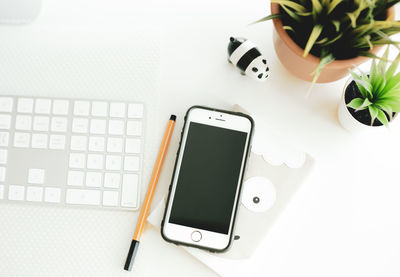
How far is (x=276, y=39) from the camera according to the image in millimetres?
524

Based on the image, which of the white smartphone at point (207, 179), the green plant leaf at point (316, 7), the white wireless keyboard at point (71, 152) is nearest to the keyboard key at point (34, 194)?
the white wireless keyboard at point (71, 152)

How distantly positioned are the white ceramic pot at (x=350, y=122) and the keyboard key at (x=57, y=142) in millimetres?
464

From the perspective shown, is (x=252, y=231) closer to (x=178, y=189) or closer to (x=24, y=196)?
(x=178, y=189)

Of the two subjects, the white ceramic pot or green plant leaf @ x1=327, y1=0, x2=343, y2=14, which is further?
the white ceramic pot

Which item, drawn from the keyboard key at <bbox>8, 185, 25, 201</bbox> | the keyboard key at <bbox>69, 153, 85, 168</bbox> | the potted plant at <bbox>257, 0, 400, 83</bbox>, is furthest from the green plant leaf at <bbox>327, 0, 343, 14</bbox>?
the keyboard key at <bbox>8, 185, 25, 201</bbox>

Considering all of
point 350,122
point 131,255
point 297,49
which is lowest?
point 131,255

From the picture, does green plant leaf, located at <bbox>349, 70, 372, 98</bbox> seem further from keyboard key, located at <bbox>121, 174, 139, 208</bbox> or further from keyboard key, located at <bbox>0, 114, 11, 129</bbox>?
keyboard key, located at <bbox>0, 114, 11, 129</bbox>

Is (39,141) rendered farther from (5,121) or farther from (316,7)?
(316,7)

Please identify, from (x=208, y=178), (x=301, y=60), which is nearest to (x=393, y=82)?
(x=301, y=60)

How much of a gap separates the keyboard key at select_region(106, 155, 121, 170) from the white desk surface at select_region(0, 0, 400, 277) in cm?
8

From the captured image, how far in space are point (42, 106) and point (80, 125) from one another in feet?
0.24

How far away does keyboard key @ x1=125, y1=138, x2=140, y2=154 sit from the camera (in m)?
0.57

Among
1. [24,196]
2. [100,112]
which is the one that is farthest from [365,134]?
[24,196]

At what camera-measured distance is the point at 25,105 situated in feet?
1.91
